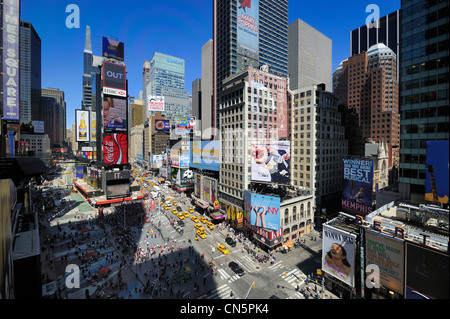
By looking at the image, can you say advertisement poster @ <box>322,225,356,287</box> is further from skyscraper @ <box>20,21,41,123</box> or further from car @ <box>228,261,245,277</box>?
skyscraper @ <box>20,21,41,123</box>

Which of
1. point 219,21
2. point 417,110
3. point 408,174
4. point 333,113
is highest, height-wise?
point 219,21

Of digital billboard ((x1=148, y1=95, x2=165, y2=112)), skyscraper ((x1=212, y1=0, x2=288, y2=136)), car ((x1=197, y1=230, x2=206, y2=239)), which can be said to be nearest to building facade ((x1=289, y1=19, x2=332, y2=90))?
skyscraper ((x1=212, y1=0, x2=288, y2=136))

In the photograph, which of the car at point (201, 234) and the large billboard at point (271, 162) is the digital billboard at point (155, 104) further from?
the car at point (201, 234)

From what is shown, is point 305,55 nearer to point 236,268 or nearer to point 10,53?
point 236,268
